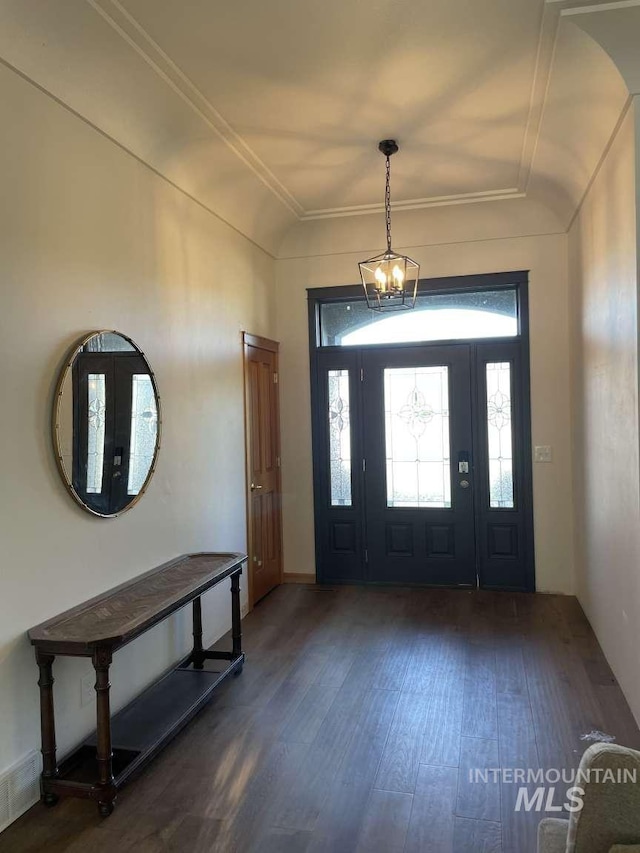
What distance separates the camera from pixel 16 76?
252 cm

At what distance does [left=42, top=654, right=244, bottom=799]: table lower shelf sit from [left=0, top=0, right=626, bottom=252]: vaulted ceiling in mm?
2903

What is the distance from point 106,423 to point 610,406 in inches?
108

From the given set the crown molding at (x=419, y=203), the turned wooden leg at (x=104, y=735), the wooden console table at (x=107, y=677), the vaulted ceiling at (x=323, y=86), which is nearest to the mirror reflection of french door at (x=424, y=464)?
the crown molding at (x=419, y=203)

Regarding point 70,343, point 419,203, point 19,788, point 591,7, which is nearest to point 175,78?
point 70,343

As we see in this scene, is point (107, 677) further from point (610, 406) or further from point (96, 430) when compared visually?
point (610, 406)

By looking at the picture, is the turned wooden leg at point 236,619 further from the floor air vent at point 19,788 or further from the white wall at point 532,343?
the white wall at point 532,343

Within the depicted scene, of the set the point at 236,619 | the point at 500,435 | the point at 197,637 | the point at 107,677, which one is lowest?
the point at 197,637

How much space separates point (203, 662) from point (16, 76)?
3180 millimetres

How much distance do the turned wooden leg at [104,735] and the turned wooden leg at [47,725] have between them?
0.21 metres

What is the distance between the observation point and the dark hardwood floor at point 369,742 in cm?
228

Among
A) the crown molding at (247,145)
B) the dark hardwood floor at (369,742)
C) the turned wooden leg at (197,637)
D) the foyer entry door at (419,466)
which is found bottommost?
the dark hardwood floor at (369,742)

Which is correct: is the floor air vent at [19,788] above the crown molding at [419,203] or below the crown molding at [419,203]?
below

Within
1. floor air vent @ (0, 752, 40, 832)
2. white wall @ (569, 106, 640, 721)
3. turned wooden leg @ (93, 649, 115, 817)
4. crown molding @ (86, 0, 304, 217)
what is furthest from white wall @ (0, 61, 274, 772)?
white wall @ (569, 106, 640, 721)

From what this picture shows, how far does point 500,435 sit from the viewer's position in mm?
5234
